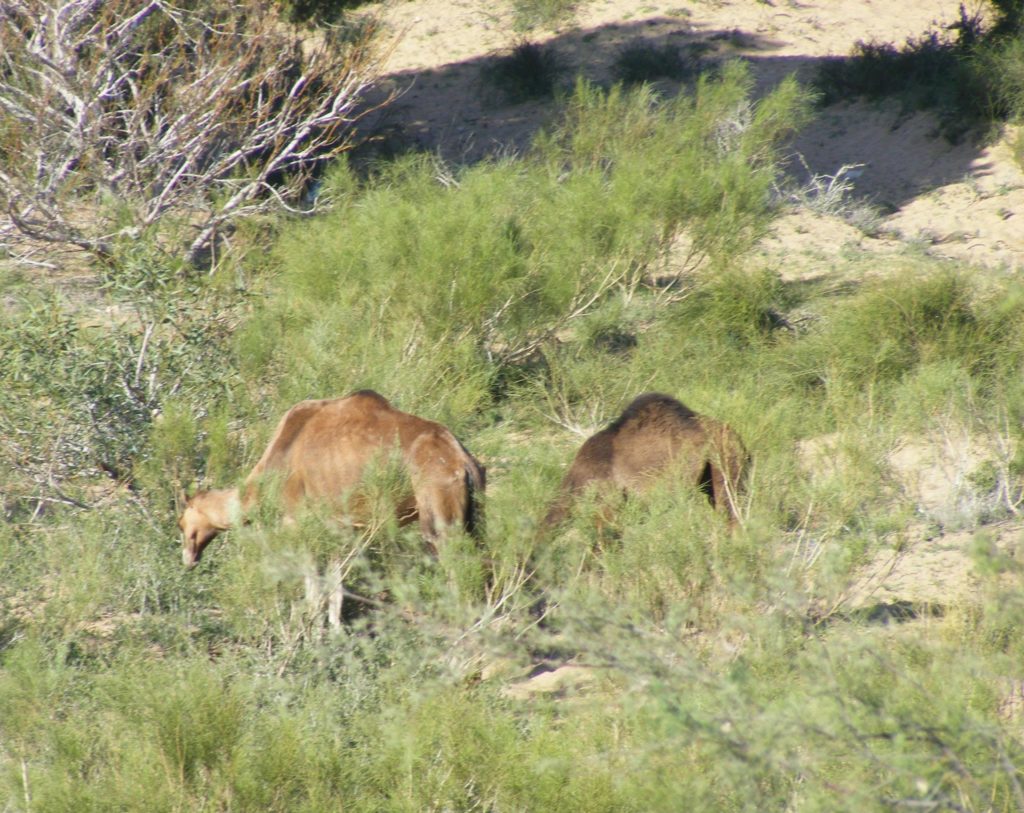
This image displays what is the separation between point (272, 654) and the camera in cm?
634

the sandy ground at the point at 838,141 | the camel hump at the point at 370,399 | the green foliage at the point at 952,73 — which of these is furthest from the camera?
the green foliage at the point at 952,73

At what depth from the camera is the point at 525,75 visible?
20.8 meters

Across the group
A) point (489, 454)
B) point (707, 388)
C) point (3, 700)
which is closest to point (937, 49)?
point (707, 388)

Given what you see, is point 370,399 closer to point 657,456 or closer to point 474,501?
point 474,501

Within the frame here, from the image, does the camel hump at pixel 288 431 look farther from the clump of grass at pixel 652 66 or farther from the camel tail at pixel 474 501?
the clump of grass at pixel 652 66

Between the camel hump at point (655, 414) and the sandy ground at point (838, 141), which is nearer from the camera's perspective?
the camel hump at point (655, 414)

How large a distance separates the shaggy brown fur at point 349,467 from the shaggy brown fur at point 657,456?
0.63 metres

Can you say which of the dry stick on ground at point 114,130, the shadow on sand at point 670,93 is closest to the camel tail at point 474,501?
the dry stick on ground at point 114,130

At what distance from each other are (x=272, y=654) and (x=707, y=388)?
459 cm

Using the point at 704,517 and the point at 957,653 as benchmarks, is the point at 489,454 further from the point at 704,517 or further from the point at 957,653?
the point at 957,653

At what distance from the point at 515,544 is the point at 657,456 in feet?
3.83

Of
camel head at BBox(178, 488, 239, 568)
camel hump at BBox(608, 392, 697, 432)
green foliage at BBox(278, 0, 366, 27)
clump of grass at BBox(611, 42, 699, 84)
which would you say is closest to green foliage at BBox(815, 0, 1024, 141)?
clump of grass at BBox(611, 42, 699, 84)

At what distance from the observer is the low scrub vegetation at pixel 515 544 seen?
445cm

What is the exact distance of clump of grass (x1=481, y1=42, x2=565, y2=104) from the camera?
20.6 metres
